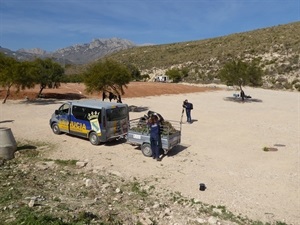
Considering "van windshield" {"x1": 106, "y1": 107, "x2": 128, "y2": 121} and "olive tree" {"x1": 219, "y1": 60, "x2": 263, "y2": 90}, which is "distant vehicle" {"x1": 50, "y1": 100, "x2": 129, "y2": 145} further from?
"olive tree" {"x1": 219, "y1": 60, "x2": 263, "y2": 90}

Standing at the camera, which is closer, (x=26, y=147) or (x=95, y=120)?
(x=26, y=147)

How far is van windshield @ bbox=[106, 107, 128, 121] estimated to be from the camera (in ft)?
47.6

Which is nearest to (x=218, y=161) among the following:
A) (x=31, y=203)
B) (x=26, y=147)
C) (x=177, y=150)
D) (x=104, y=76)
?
(x=177, y=150)

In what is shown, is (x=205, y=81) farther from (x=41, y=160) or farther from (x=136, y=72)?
(x=41, y=160)

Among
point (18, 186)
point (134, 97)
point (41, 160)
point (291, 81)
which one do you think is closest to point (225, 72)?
point (134, 97)

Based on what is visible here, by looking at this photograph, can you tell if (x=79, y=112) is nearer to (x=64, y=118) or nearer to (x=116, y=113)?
(x=64, y=118)

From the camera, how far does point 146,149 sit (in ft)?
43.7

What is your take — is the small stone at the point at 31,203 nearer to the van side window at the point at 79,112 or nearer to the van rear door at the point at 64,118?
the van side window at the point at 79,112

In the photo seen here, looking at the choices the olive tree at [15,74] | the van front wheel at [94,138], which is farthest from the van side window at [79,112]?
the olive tree at [15,74]

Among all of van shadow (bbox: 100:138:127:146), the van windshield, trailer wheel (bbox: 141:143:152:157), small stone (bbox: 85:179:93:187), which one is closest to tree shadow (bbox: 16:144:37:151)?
van shadow (bbox: 100:138:127:146)

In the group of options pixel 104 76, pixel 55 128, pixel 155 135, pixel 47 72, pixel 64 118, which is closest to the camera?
pixel 155 135

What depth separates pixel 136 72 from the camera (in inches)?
2854

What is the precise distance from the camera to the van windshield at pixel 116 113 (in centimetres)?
1452

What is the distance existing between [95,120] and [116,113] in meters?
1.11
